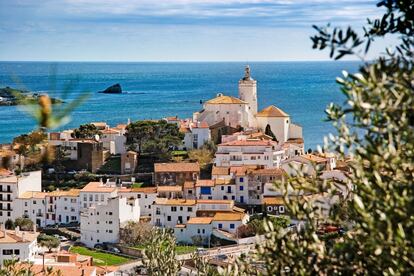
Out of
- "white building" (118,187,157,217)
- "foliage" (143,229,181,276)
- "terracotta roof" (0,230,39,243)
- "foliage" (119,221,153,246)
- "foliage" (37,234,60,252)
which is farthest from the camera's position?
"white building" (118,187,157,217)

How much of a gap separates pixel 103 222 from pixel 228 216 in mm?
4609

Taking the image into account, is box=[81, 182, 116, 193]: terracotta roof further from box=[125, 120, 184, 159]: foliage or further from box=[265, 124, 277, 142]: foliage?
box=[265, 124, 277, 142]: foliage

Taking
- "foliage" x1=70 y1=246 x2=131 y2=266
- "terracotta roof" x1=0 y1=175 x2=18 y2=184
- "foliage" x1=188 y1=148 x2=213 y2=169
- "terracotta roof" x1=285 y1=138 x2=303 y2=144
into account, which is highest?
"terracotta roof" x1=285 y1=138 x2=303 y2=144

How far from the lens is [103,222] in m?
32.0

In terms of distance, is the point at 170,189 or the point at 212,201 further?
the point at 170,189

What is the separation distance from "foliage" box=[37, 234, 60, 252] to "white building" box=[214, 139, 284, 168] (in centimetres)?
898

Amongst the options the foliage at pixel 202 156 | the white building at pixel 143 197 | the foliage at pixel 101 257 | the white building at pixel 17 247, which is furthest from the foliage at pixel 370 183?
the foliage at pixel 202 156

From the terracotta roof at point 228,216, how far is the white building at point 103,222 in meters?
3.40

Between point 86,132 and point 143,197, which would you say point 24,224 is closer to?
point 143,197

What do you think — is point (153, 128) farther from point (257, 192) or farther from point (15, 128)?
point (15, 128)

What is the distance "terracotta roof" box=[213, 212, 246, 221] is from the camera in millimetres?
31473

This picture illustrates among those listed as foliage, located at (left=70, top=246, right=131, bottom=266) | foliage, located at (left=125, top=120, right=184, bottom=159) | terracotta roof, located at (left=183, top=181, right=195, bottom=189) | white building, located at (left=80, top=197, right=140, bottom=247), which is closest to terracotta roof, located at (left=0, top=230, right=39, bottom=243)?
foliage, located at (left=70, top=246, right=131, bottom=266)

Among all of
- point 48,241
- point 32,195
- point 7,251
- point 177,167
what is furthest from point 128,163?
point 7,251

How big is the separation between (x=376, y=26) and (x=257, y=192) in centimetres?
2863
